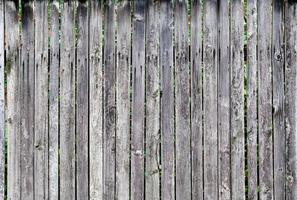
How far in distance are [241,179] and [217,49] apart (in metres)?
0.88

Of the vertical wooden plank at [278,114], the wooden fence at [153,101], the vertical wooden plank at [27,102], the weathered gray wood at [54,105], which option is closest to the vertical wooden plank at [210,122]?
the wooden fence at [153,101]

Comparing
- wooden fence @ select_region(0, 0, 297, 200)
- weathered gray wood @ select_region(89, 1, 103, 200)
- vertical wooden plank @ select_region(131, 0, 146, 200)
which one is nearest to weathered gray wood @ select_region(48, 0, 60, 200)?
wooden fence @ select_region(0, 0, 297, 200)

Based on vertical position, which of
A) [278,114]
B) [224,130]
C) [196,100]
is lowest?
[224,130]

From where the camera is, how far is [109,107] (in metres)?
5.48

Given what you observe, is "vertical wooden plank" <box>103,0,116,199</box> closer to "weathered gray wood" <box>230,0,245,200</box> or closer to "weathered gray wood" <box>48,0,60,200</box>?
"weathered gray wood" <box>48,0,60,200</box>

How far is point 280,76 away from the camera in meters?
5.50

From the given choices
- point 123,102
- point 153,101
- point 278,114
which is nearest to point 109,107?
point 123,102

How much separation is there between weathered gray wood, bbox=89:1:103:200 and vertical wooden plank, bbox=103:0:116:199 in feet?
0.11

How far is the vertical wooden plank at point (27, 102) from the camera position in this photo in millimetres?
5508

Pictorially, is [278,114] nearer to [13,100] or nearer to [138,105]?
[138,105]

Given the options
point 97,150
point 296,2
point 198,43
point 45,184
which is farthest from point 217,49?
point 45,184

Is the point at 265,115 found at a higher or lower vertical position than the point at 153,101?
lower

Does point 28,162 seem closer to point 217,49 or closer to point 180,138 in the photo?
point 180,138

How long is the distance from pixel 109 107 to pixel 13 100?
0.65 metres
